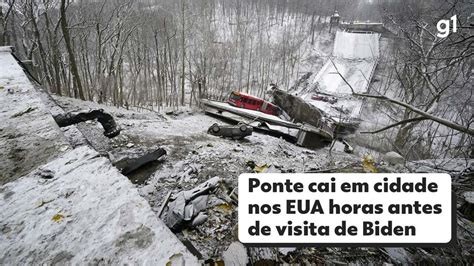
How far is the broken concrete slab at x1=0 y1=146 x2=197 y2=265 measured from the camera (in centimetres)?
121

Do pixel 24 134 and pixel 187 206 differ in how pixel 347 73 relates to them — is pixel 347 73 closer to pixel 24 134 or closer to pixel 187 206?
pixel 187 206

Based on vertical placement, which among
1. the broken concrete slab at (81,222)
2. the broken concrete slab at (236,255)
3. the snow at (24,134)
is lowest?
the broken concrete slab at (236,255)

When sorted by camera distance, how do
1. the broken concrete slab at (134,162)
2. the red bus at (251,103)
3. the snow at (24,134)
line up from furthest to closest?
the red bus at (251,103)
the broken concrete slab at (134,162)
the snow at (24,134)

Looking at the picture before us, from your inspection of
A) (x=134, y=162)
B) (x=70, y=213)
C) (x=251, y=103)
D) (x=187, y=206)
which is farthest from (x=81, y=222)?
(x=251, y=103)

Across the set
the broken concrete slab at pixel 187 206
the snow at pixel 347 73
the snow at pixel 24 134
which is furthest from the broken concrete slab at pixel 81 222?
the snow at pixel 347 73

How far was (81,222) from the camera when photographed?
4.54ft

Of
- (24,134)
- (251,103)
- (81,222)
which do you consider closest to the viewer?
(81,222)

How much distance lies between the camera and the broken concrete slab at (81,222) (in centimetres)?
121

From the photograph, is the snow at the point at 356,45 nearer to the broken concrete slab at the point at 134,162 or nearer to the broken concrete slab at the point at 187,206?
the broken concrete slab at the point at 134,162

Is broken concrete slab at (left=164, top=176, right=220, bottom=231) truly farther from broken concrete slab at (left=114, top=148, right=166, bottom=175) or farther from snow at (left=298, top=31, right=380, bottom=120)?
snow at (left=298, top=31, right=380, bottom=120)

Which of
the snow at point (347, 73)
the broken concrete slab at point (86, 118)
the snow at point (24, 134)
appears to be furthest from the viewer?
the snow at point (347, 73)

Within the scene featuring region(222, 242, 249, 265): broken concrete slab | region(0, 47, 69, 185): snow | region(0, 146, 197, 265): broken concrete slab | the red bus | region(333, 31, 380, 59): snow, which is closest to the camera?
region(0, 146, 197, 265): broken concrete slab

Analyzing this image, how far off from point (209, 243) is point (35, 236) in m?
2.40

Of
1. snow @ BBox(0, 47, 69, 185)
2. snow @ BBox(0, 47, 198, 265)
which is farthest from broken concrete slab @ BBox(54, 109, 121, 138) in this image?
snow @ BBox(0, 47, 198, 265)
